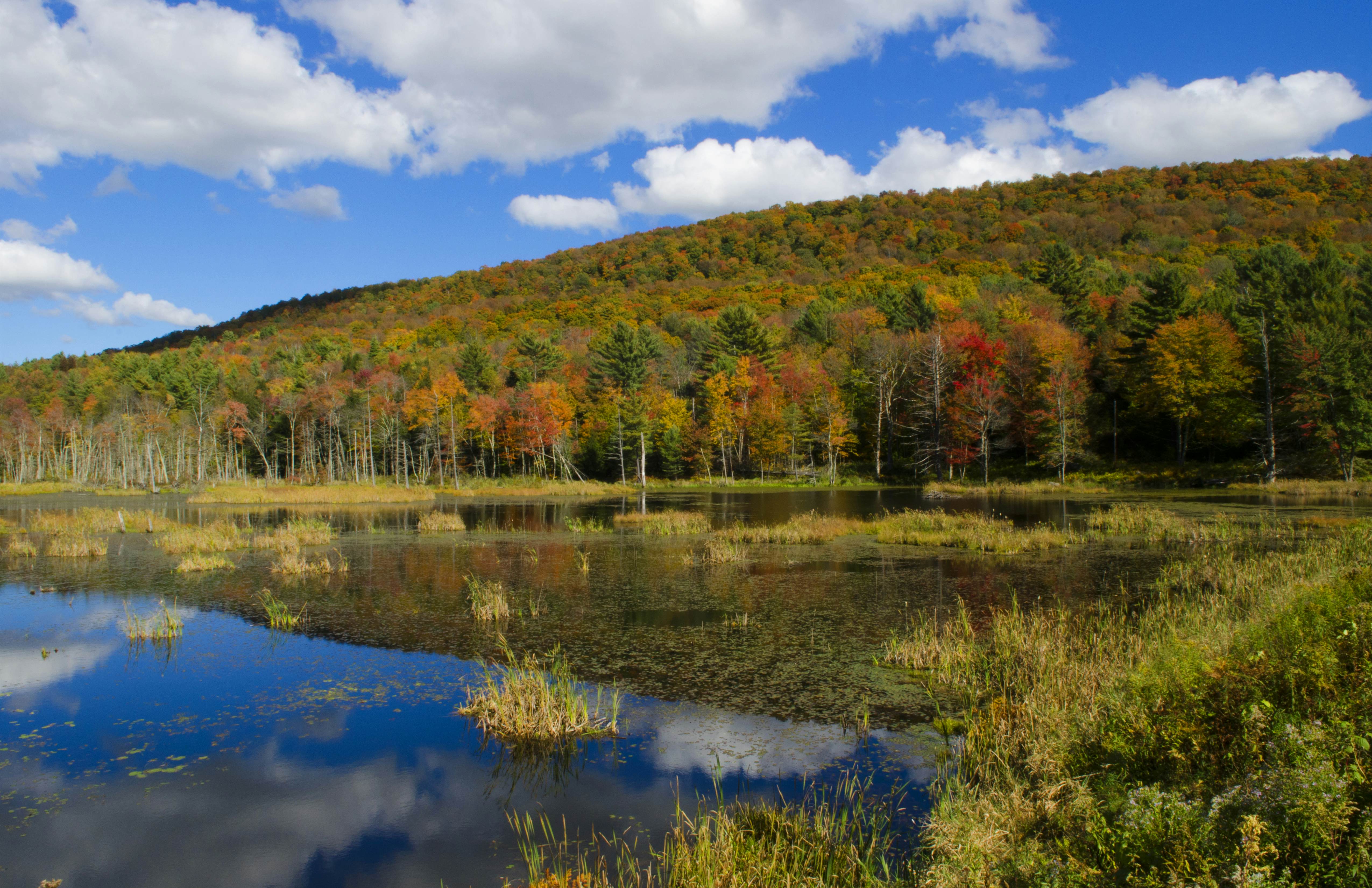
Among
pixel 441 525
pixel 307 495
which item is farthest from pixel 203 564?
pixel 307 495

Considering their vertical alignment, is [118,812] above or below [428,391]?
below

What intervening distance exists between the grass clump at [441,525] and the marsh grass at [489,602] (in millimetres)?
12679

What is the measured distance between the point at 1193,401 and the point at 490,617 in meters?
47.0

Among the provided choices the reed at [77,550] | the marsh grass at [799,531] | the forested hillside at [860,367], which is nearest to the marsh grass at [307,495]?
the forested hillside at [860,367]

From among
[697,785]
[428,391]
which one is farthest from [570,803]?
[428,391]

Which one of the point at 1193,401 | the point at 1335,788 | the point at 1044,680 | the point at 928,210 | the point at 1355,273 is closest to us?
the point at 1335,788

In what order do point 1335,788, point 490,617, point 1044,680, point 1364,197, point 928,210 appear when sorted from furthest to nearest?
point 928,210, point 1364,197, point 490,617, point 1044,680, point 1335,788

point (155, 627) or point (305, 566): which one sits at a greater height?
point (305, 566)

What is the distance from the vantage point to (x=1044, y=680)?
7.83 metres

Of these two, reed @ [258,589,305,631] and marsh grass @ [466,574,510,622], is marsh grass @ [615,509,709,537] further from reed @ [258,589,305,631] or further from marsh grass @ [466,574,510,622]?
reed @ [258,589,305,631]

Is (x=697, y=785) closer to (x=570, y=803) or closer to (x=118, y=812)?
(x=570, y=803)

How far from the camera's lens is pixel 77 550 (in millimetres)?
21562

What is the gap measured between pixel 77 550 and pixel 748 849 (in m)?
24.1

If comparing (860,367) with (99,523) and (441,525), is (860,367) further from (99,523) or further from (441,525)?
(99,523)
